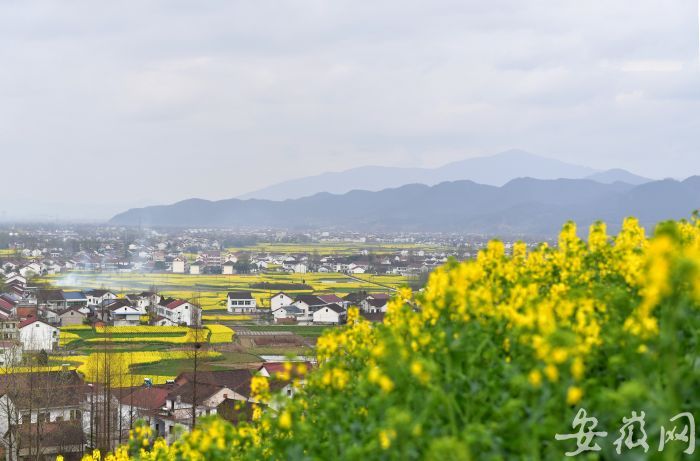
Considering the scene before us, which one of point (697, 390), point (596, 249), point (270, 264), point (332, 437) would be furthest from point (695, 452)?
point (270, 264)

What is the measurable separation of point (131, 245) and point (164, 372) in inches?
3676

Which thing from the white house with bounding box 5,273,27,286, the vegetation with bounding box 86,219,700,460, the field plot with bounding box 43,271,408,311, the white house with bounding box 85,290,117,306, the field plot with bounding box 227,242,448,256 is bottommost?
the field plot with bounding box 43,271,408,311

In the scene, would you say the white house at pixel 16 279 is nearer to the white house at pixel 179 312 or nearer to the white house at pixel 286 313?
the white house at pixel 179 312

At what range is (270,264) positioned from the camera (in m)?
94.1

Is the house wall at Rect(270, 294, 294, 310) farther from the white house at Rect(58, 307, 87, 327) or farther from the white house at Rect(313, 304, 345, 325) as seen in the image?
the white house at Rect(58, 307, 87, 327)

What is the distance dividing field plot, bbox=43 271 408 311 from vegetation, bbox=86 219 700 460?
49.7 metres

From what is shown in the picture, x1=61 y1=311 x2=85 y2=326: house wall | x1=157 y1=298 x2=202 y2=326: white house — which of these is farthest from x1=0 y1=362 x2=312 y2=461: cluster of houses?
x1=61 y1=311 x2=85 y2=326: house wall

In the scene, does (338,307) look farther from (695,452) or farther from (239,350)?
(695,452)

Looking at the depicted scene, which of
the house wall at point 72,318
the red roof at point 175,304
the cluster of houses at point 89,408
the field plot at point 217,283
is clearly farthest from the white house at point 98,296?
the cluster of houses at point 89,408

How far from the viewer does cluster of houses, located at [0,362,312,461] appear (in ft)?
65.5

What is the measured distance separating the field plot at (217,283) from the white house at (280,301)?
180 centimetres

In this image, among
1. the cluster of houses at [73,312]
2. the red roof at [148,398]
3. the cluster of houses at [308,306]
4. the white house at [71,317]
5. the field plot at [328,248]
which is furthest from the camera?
the field plot at [328,248]

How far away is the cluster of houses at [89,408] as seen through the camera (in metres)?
20.0

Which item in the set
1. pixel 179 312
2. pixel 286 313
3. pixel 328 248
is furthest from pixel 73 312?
pixel 328 248
